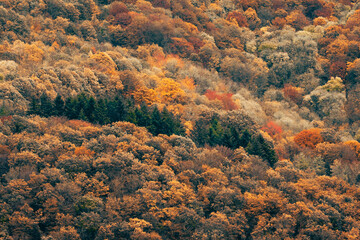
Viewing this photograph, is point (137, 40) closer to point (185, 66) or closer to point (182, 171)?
point (185, 66)

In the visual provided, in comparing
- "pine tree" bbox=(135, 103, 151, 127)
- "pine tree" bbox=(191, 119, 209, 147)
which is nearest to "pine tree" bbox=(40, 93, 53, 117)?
"pine tree" bbox=(135, 103, 151, 127)

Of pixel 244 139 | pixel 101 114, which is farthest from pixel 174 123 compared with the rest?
pixel 101 114

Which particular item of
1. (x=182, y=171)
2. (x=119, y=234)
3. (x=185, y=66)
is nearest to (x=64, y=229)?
(x=119, y=234)

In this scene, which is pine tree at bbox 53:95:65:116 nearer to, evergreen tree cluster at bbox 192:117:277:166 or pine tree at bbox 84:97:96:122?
pine tree at bbox 84:97:96:122

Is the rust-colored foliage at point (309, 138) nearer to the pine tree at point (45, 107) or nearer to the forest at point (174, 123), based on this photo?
the forest at point (174, 123)

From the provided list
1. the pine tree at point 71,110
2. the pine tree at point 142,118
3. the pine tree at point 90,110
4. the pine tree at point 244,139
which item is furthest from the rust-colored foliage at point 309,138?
the pine tree at point 71,110

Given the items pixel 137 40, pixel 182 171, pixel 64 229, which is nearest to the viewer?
pixel 64 229
